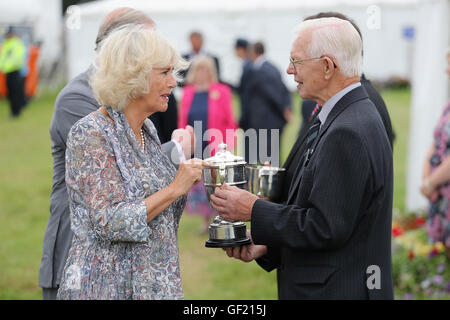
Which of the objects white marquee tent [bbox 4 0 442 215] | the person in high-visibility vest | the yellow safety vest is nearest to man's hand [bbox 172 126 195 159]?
white marquee tent [bbox 4 0 442 215]

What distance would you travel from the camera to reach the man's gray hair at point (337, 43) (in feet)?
9.24

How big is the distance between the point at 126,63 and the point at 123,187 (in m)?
0.54

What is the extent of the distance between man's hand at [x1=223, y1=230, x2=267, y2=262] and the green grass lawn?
2621 mm

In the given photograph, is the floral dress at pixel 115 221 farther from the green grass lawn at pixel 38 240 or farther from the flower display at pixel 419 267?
the flower display at pixel 419 267

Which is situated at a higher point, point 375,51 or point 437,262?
point 375,51

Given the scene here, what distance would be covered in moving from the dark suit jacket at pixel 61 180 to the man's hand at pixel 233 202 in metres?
0.44

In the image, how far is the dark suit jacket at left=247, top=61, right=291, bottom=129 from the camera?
10141mm

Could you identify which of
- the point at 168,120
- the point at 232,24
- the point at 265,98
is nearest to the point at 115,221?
the point at 168,120

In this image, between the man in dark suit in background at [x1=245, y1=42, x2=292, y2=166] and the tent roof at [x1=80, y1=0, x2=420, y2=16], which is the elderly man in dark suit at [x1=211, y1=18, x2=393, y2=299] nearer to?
the man in dark suit in background at [x1=245, y1=42, x2=292, y2=166]

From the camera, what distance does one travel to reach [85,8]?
20.7m

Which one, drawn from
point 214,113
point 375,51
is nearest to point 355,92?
point 214,113

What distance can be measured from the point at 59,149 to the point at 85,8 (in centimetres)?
1848

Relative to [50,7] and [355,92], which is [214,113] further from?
[50,7]

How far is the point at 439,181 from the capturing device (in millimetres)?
5449
